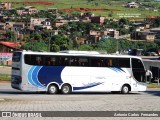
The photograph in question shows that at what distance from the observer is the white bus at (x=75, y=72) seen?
101ft

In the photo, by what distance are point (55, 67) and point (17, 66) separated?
219 cm

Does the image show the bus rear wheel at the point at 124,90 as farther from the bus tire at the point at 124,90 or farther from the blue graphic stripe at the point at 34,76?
the blue graphic stripe at the point at 34,76

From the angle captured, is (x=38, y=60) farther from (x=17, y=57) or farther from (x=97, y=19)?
(x=97, y=19)

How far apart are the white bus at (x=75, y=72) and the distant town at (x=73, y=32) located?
38665 mm

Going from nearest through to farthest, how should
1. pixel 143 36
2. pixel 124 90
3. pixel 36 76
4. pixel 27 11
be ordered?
pixel 36 76 < pixel 124 90 < pixel 143 36 < pixel 27 11

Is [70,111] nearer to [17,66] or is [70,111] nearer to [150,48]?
[17,66]

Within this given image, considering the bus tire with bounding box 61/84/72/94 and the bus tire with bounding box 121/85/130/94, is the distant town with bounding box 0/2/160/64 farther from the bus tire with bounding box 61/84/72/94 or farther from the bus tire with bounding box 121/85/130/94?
the bus tire with bounding box 61/84/72/94

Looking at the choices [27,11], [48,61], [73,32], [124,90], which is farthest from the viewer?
[27,11]

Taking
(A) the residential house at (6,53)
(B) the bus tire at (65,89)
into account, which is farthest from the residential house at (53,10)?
(B) the bus tire at (65,89)

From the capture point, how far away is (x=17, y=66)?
1221 inches

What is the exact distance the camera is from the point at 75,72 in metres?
32.3

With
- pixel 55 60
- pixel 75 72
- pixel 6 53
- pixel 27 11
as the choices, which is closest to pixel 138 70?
pixel 75 72

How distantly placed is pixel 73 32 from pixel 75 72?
3870 inches

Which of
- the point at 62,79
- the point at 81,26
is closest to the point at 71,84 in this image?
the point at 62,79
